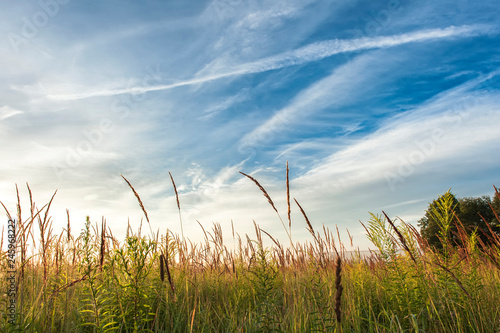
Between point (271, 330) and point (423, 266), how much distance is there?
6.82 feet

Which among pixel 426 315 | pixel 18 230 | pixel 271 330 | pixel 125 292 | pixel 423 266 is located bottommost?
pixel 426 315

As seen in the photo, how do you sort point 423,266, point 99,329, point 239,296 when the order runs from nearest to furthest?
point 99,329 → point 423,266 → point 239,296

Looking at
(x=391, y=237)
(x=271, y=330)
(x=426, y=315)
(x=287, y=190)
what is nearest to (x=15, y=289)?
(x=271, y=330)

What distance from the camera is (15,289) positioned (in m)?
3.04

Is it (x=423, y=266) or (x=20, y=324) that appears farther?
(x=423, y=266)

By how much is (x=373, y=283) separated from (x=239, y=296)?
6.56 feet

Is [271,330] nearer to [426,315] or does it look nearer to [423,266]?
[426,315]

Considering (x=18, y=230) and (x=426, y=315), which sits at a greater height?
(x=18, y=230)

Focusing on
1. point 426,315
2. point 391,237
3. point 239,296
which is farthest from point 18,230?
point 426,315

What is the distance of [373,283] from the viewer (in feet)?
15.6

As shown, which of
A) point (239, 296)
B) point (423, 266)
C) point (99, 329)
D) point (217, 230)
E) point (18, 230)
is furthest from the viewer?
point (217, 230)

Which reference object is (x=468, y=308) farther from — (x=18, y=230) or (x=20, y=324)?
(x=18, y=230)

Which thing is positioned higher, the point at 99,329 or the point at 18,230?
A: the point at 18,230

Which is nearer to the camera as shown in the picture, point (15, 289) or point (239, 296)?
point (15, 289)
